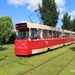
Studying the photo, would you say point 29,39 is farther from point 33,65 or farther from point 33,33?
point 33,65

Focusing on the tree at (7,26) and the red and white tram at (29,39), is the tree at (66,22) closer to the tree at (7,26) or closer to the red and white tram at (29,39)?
the tree at (7,26)

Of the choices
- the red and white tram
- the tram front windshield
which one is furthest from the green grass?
the tram front windshield

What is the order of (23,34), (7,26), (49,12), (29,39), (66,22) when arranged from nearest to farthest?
1. (29,39)
2. (23,34)
3. (49,12)
4. (7,26)
5. (66,22)

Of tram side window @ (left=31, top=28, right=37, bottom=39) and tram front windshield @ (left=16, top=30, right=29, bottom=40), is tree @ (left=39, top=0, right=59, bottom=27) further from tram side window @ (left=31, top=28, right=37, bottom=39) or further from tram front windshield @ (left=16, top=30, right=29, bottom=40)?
tram front windshield @ (left=16, top=30, right=29, bottom=40)

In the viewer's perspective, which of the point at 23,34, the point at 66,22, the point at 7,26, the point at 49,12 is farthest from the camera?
the point at 66,22

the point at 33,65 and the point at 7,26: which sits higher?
the point at 7,26

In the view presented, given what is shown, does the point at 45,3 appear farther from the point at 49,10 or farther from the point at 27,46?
the point at 27,46

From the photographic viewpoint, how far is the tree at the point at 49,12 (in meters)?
35.2

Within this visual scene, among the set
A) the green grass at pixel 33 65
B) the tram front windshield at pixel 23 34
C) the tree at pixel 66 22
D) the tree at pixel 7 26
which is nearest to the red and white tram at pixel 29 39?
the tram front windshield at pixel 23 34

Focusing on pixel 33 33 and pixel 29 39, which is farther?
pixel 33 33

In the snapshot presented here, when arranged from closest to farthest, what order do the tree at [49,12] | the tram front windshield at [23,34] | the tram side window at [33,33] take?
the tram front windshield at [23,34], the tram side window at [33,33], the tree at [49,12]

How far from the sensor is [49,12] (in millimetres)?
35469

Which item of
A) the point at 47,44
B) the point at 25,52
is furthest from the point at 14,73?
the point at 47,44

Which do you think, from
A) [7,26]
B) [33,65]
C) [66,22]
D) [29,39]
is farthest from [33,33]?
[66,22]
